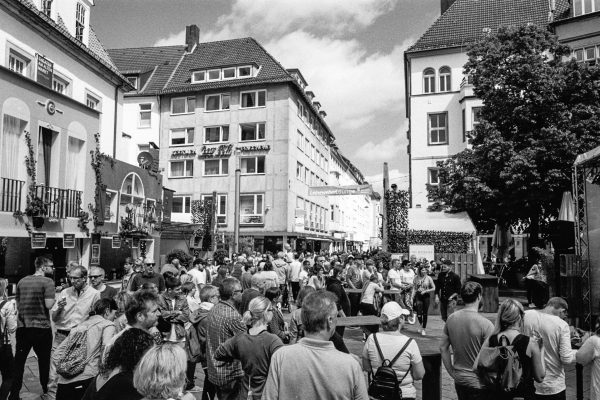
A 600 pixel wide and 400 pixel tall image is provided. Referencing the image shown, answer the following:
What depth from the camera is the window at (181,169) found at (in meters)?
42.0

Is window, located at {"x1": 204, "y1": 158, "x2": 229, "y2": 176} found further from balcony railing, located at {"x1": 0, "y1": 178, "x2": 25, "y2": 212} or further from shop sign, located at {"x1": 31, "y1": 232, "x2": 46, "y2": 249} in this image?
balcony railing, located at {"x1": 0, "y1": 178, "x2": 25, "y2": 212}

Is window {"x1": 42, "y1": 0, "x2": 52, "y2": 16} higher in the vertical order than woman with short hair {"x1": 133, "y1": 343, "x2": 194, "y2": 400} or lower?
higher

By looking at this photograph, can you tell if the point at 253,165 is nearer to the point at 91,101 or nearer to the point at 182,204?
the point at 182,204

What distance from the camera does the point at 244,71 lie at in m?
41.7

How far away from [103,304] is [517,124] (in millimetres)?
21149

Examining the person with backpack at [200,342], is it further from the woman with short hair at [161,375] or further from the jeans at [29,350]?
the woman with short hair at [161,375]

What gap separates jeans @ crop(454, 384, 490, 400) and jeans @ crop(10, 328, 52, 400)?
5.09 metres

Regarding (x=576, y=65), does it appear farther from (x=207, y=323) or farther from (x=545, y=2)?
(x=207, y=323)

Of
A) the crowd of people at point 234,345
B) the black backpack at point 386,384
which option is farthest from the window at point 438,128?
the black backpack at point 386,384

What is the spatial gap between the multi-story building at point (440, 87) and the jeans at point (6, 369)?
29211 mm

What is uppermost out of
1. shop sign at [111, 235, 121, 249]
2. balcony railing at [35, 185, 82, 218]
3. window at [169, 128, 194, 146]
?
window at [169, 128, 194, 146]

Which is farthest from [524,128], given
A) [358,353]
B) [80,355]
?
[80,355]

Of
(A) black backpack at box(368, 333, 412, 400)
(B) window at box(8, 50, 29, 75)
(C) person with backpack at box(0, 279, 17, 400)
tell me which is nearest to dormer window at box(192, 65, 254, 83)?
(B) window at box(8, 50, 29, 75)

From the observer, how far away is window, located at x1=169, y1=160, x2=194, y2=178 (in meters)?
42.0
